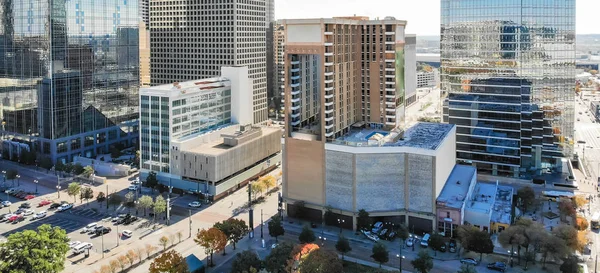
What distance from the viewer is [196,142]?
10131cm

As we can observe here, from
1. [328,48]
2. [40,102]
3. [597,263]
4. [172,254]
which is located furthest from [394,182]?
[40,102]

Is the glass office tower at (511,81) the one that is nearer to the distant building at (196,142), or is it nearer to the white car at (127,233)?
the distant building at (196,142)

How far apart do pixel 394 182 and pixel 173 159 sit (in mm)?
44300

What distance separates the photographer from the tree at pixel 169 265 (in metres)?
57.5

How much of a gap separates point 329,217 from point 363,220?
6.46m

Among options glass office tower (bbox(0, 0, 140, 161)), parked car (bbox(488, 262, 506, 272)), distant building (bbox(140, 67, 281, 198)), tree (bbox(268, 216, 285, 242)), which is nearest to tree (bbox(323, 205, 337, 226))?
tree (bbox(268, 216, 285, 242))

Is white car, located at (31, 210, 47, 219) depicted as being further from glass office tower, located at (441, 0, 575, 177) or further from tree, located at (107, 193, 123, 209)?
glass office tower, located at (441, 0, 575, 177)

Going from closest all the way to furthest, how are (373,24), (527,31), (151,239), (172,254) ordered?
(172,254), (151,239), (373,24), (527,31)

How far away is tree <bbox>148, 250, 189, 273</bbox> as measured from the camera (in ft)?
189

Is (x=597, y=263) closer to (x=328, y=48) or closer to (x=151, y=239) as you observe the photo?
(x=328, y=48)

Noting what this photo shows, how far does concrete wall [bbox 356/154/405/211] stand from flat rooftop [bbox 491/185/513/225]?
15612mm

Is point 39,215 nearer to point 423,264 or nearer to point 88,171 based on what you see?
point 88,171

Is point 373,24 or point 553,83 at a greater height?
point 373,24

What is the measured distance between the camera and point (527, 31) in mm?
105688
